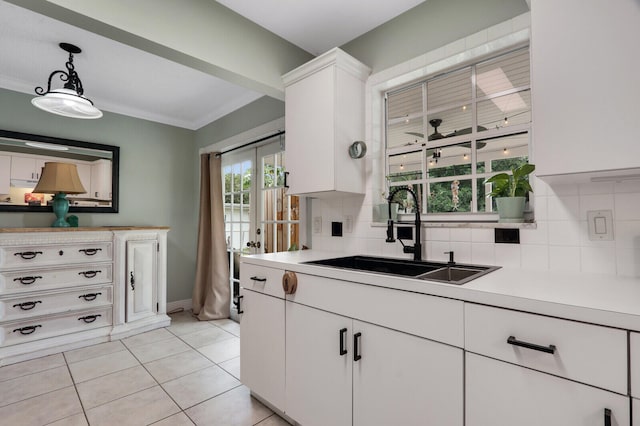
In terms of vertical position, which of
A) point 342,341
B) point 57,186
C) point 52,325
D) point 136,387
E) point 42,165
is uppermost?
point 42,165

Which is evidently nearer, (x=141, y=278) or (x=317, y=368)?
(x=317, y=368)

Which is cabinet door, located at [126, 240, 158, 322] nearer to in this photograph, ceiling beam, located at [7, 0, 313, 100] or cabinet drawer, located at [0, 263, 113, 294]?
cabinet drawer, located at [0, 263, 113, 294]

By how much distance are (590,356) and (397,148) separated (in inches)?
61.8

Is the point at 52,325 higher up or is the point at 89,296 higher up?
the point at 89,296

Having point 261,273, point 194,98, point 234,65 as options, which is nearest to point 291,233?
point 261,273

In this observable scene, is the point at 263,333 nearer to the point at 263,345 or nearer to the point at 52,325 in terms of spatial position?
the point at 263,345

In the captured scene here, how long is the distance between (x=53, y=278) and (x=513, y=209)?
145 inches

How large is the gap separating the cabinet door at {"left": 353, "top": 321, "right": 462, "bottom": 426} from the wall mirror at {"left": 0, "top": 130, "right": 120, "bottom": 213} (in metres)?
3.43

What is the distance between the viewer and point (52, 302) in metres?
2.82

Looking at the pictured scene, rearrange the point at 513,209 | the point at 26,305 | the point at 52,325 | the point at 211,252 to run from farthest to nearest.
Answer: the point at 211,252 < the point at 52,325 < the point at 26,305 < the point at 513,209

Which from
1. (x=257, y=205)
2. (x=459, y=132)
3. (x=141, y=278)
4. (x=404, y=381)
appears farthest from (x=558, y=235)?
(x=141, y=278)

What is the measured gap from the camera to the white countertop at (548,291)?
847mm

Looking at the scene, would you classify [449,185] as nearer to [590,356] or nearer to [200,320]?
[590,356]

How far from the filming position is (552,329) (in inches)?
35.7
